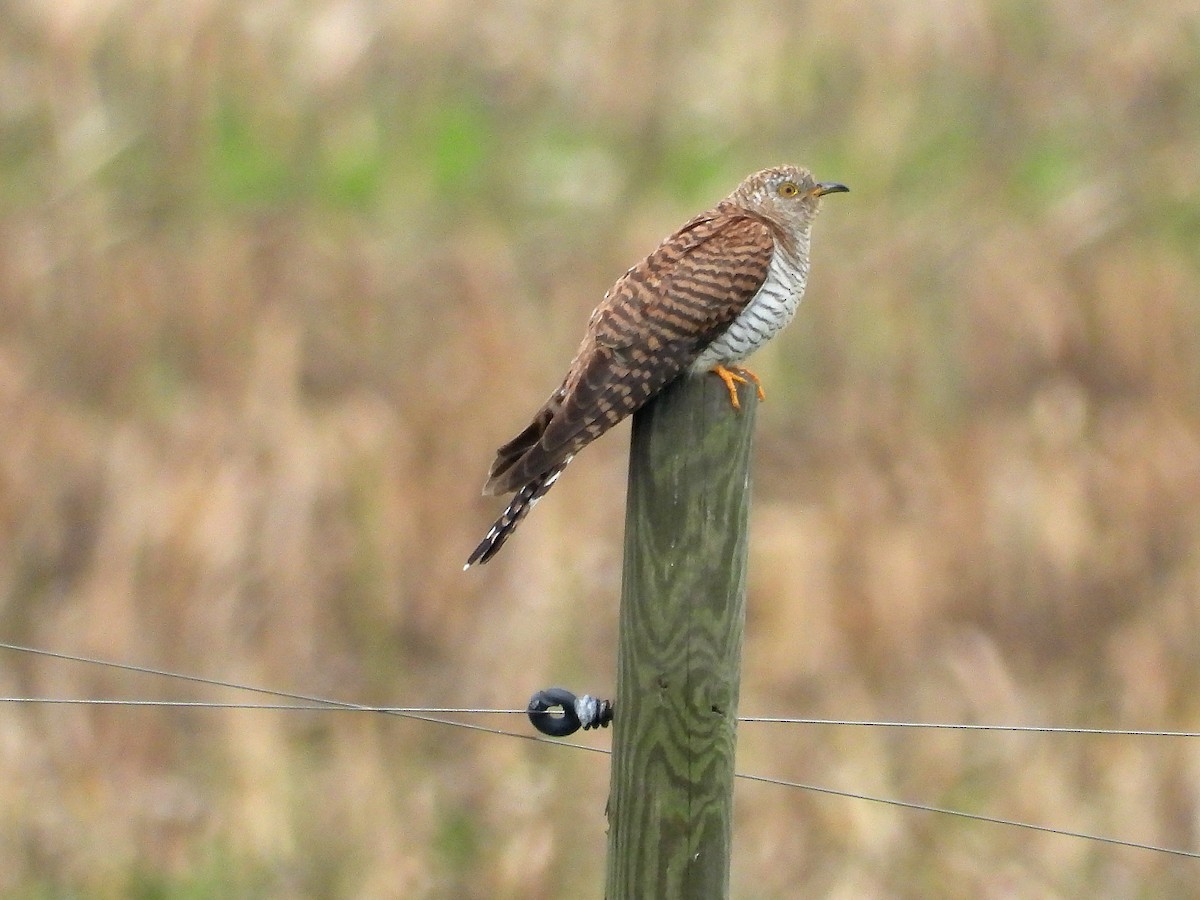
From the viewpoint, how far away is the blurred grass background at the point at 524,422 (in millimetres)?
6320

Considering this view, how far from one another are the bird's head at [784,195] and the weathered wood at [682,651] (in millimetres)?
1632

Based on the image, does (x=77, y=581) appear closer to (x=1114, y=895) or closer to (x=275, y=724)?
(x=275, y=724)

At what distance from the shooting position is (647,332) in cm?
389

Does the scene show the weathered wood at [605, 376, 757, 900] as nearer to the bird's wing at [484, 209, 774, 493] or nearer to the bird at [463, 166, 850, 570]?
the bird at [463, 166, 850, 570]

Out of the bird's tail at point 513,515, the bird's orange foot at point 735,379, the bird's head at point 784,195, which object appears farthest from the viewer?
the bird's head at point 784,195

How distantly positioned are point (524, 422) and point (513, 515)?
13.1ft

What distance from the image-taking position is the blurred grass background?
632 cm

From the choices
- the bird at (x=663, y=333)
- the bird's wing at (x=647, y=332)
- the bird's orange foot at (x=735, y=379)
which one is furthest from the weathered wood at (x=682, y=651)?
the bird's wing at (x=647, y=332)

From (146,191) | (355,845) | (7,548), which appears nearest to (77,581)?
(7,548)

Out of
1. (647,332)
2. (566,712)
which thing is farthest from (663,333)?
(566,712)

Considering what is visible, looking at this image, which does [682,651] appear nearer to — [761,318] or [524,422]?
[761,318]

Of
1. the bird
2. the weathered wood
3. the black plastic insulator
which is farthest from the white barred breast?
the black plastic insulator

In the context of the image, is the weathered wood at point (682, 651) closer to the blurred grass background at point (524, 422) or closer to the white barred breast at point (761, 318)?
the white barred breast at point (761, 318)

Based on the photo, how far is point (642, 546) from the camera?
318 cm
